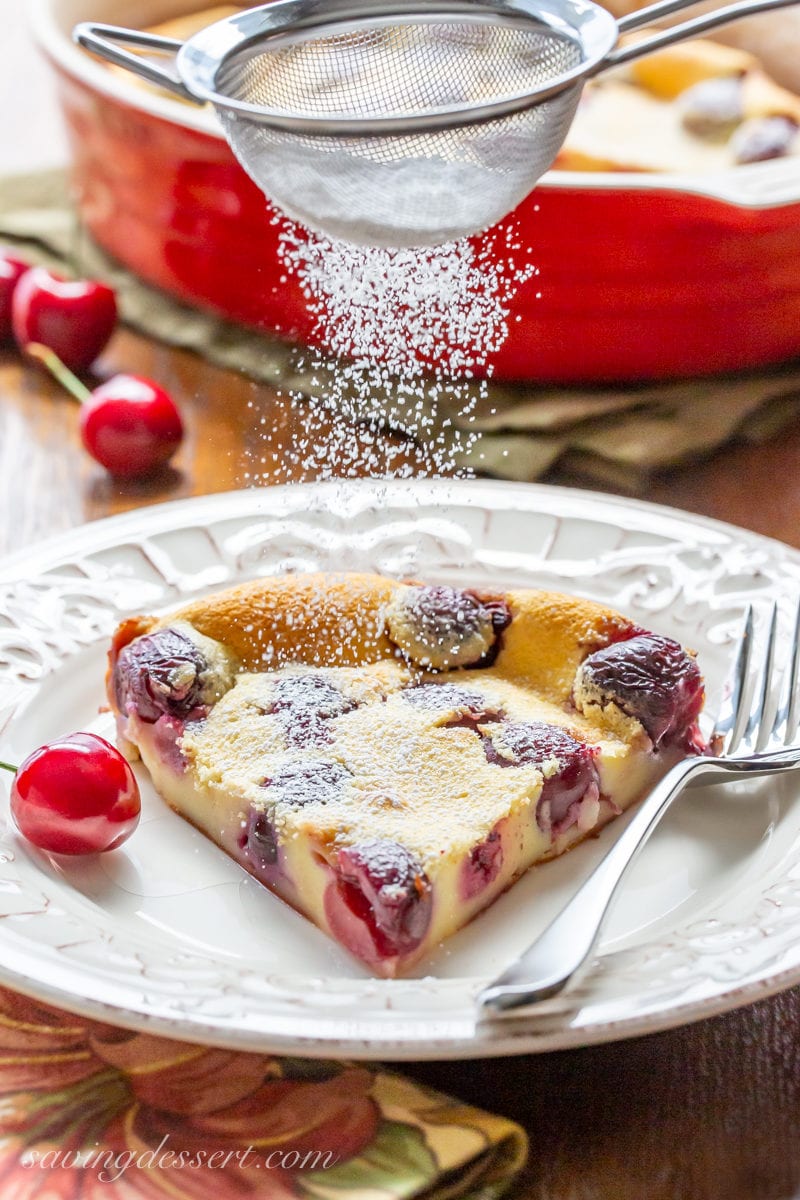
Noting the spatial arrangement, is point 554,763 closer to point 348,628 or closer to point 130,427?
point 348,628

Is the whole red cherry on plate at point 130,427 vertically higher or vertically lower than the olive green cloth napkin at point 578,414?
higher

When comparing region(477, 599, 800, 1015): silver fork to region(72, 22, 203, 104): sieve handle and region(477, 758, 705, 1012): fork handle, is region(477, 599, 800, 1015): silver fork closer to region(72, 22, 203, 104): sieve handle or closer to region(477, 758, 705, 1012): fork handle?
region(477, 758, 705, 1012): fork handle

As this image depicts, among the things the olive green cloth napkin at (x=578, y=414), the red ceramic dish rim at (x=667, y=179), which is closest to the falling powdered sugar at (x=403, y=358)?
the olive green cloth napkin at (x=578, y=414)

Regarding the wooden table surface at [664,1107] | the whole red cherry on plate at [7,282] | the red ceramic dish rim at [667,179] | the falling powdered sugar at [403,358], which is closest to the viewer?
the wooden table surface at [664,1107]

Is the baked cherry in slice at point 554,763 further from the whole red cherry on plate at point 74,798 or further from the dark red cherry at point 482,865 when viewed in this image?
the whole red cherry on plate at point 74,798

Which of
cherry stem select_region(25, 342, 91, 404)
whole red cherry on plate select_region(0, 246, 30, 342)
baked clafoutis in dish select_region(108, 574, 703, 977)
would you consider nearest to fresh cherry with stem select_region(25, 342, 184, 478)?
cherry stem select_region(25, 342, 91, 404)

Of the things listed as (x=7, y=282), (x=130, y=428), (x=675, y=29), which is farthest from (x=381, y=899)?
(x=7, y=282)

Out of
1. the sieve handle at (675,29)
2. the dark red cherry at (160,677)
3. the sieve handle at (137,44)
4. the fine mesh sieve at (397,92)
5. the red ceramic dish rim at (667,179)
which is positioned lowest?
the dark red cherry at (160,677)
